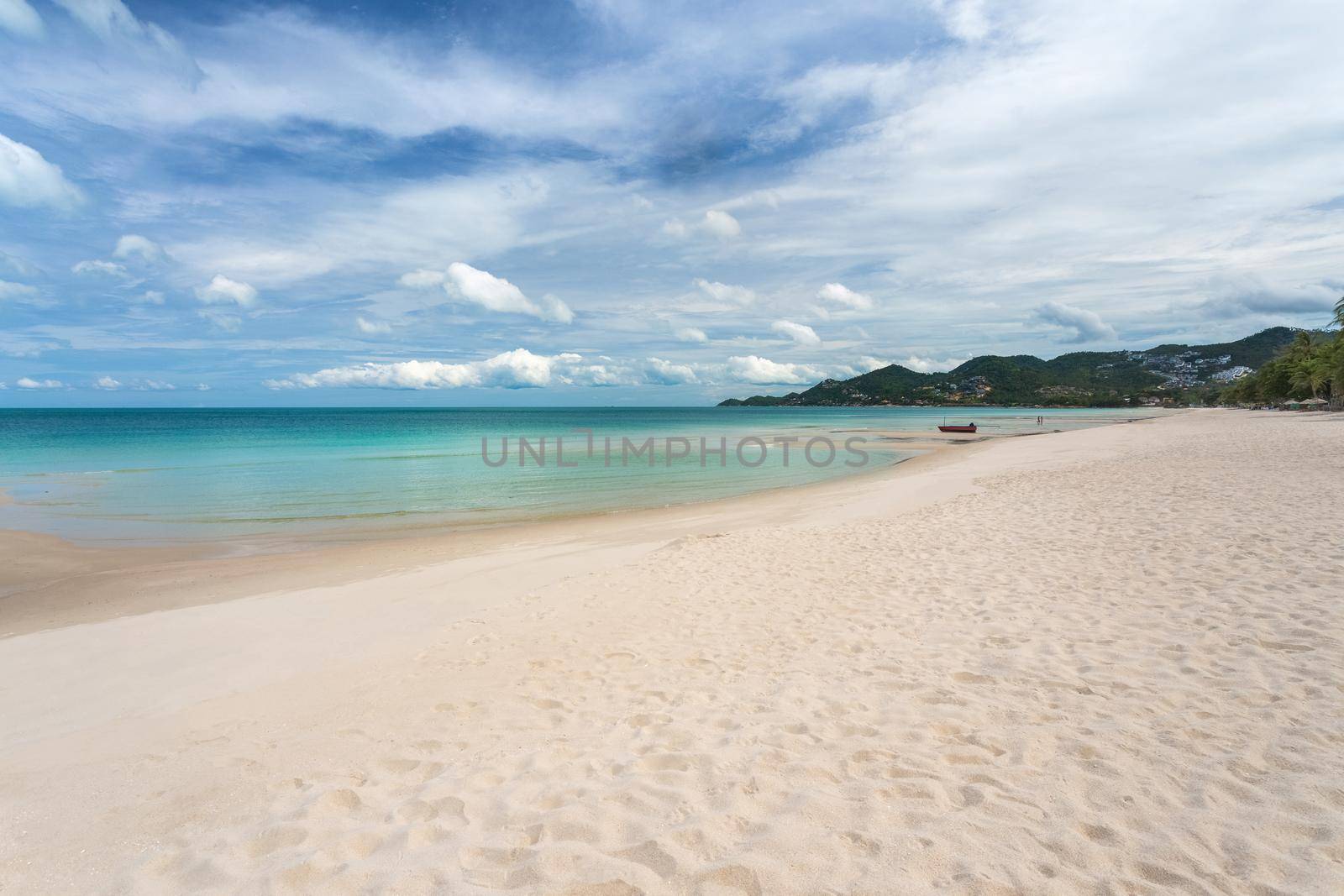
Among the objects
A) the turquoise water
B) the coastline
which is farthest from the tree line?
the coastline

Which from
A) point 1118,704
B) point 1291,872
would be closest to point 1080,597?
point 1118,704

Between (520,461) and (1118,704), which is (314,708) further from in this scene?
(520,461)

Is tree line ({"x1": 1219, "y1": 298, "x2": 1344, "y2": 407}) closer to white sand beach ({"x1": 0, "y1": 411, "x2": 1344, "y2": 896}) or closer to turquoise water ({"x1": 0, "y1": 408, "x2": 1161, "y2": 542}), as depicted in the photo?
turquoise water ({"x1": 0, "y1": 408, "x2": 1161, "y2": 542})

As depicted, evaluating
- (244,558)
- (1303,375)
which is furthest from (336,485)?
(1303,375)

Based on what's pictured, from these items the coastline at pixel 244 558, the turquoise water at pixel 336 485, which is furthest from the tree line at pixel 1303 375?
the coastline at pixel 244 558

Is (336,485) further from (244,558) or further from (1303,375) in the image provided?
(1303,375)

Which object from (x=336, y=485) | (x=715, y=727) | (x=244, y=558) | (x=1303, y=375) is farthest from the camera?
(x=1303, y=375)

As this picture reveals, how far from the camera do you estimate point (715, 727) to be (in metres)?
4.91

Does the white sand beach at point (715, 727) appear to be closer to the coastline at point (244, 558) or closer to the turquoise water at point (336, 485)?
the coastline at point (244, 558)

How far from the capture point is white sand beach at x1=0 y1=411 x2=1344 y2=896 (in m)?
3.37

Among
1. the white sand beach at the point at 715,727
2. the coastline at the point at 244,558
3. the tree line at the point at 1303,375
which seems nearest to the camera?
the white sand beach at the point at 715,727

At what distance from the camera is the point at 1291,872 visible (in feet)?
9.86

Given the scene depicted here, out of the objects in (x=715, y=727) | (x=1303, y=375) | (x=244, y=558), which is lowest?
(x=244, y=558)

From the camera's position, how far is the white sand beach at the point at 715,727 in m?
3.37
